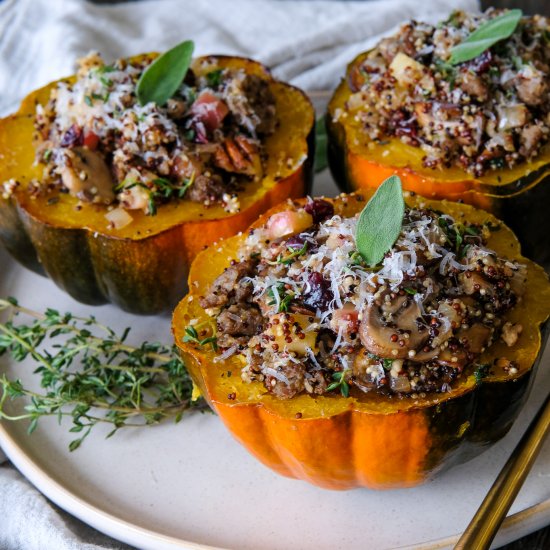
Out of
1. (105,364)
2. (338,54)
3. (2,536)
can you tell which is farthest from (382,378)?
Answer: (338,54)

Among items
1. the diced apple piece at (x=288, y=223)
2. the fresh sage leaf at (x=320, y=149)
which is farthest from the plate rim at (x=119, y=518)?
the fresh sage leaf at (x=320, y=149)

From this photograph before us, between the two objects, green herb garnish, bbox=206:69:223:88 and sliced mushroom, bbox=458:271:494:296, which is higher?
green herb garnish, bbox=206:69:223:88

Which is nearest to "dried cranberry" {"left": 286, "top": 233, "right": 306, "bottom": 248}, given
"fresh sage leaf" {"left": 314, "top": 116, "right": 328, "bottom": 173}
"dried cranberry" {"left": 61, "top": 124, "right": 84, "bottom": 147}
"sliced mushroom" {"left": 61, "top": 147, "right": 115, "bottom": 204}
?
"sliced mushroom" {"left": 61, "top": 147, "right": 115, "bottom": 204}

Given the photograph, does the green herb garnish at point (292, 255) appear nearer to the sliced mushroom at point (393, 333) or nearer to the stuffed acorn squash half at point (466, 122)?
the sliced mushroom at point (393, 333)

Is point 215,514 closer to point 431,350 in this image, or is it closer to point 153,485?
point 153,485

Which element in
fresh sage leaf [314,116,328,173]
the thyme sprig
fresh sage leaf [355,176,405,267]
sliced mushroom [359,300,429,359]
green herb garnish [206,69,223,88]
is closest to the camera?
sliced mushroom [359,300,429,359]

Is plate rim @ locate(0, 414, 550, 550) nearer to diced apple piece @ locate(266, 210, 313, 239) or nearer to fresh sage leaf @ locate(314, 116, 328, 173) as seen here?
diced apple piece @ locate(266, 210, 313, 239)

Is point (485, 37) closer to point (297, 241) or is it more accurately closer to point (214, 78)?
point (214, 78)
